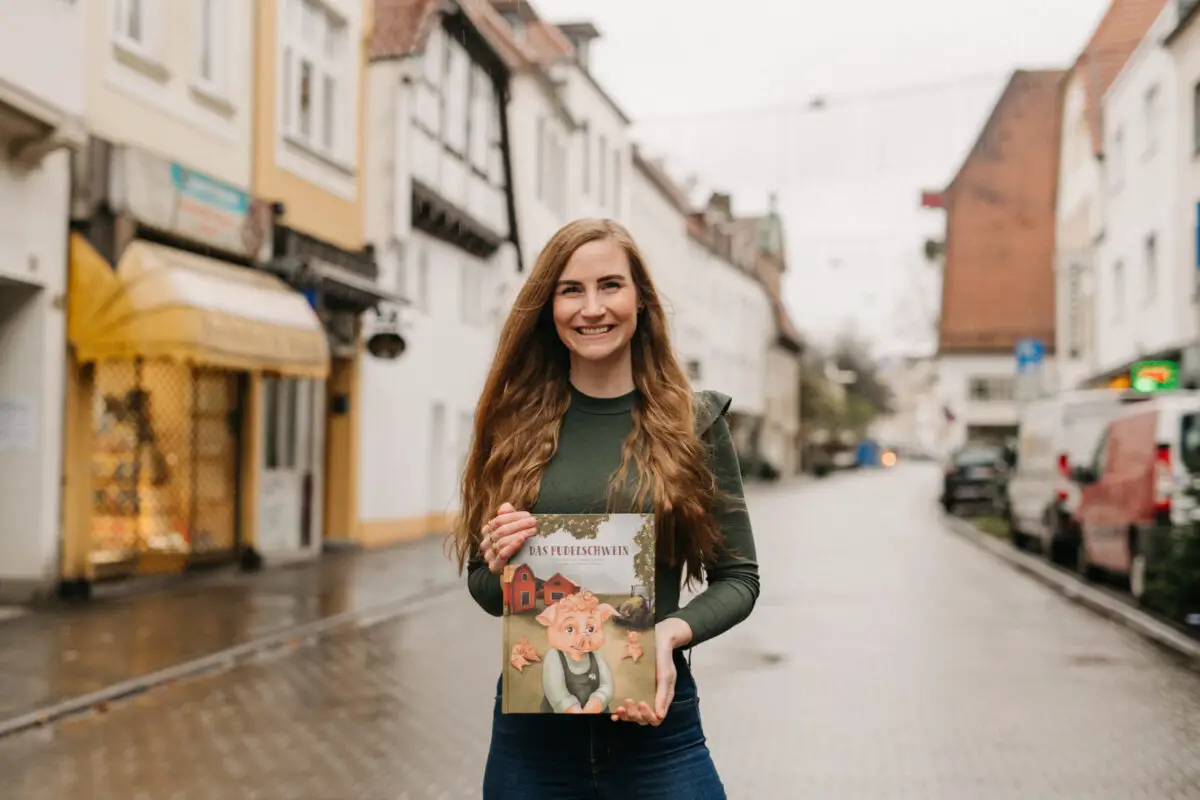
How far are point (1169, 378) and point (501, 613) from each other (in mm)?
17166

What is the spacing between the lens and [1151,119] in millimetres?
27625

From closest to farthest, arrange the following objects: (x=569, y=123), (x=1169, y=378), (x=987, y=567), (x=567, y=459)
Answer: (x=567, y=459)
(x=1169, y=378)
(x=987, y=567)
(x=569, y=123)

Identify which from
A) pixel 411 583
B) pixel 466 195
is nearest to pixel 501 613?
pixel 411 583

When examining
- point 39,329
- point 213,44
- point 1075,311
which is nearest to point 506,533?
point 39,329

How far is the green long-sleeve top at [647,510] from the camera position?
2711 mm

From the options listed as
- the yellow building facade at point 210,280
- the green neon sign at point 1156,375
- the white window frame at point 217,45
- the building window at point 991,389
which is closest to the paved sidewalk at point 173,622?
the yellow building facade at point 210,280

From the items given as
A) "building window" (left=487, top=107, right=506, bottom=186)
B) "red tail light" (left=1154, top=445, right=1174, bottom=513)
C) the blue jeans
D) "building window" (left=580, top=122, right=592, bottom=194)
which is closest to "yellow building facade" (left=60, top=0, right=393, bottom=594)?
"building window" (left=487, top=107, right=506, bottom=186)

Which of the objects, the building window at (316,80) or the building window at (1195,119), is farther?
the building window at (1195,119)

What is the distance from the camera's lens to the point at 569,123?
123ft

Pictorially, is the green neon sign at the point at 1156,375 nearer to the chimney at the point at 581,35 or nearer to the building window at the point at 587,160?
the building window at the point at 587,160

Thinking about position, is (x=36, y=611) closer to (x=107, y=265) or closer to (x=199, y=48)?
(x=107, y=265)

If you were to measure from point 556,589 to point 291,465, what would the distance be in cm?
1819

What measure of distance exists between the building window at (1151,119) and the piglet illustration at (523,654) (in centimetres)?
2664

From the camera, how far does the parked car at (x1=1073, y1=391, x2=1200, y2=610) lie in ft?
41.9
